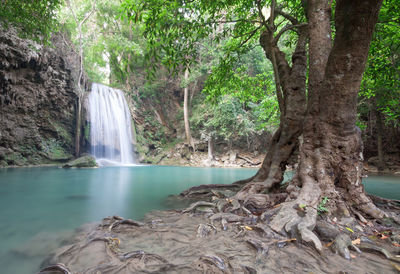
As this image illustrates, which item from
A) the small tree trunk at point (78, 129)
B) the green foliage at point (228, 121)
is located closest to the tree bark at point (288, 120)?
the green foliage at point (228, 121)

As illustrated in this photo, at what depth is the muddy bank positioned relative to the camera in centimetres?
170

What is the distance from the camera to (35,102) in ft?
48.3

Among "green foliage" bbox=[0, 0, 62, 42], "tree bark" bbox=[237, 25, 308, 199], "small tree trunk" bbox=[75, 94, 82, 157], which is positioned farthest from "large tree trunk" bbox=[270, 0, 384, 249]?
"small tree trunk" bbox=[75, 94, 82, 157]

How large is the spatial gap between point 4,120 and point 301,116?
17681mm

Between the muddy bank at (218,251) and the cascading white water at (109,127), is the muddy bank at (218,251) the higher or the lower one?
the lower one

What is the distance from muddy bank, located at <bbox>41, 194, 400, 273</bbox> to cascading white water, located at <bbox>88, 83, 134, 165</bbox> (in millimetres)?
16680

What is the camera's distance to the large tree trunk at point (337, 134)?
2398mm

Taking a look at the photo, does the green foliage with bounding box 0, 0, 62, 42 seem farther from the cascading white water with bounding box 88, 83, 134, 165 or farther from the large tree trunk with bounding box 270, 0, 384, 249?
the cascading white water with bounding box 88, 83, 134, 165

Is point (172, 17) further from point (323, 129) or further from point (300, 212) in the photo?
point (300, 212)

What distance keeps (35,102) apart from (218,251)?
18142mm

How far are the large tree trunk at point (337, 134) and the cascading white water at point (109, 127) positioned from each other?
17.5 m

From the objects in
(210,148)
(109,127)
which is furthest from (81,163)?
(210,148)

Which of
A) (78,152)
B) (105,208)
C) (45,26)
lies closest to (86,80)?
(78,152)

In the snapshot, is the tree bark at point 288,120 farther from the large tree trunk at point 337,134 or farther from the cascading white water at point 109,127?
the cascading white water at point 109,127
